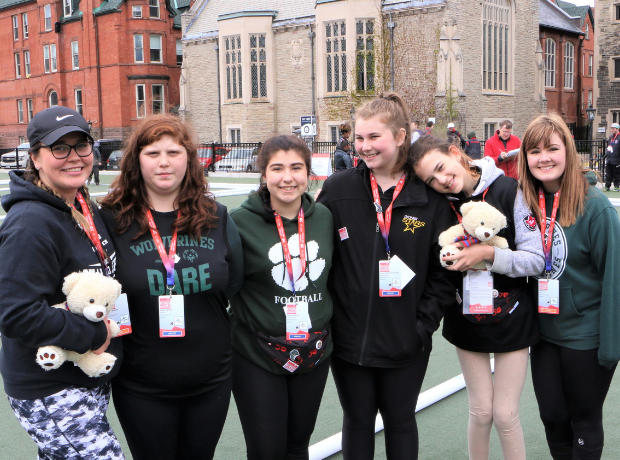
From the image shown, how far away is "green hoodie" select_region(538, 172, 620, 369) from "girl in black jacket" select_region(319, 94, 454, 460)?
515mm

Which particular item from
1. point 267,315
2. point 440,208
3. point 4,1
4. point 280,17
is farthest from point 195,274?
point 4,1

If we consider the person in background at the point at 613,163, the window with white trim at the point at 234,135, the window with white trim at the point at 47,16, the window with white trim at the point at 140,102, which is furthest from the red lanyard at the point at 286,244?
the window with white trim at the point at 47,16

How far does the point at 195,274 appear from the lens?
2.53 meters

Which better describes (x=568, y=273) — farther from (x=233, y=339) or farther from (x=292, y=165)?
(x=233, y=339)

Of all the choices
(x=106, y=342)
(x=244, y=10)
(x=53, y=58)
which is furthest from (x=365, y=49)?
(x=106, y=342)

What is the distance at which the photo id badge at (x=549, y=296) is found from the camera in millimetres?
2850

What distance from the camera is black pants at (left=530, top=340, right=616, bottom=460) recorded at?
2.85 meters

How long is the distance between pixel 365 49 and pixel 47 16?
25455 mm

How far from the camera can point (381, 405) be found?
2.94 meters

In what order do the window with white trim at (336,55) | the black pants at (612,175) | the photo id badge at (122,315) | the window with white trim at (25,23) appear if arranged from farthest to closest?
1. the window with white trim at (25,23)
2. the window with white trim at (336,55)
3. the black pants at (612,175)
4. the photo id badge at (122,315)

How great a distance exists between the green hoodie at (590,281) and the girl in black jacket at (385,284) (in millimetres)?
515

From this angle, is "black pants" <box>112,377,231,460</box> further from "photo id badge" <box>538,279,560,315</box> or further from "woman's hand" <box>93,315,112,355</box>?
"photo id badge" <box>538,279,560,315</box>

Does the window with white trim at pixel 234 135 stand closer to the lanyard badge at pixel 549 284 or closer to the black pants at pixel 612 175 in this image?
the black pants at pixel 612 175

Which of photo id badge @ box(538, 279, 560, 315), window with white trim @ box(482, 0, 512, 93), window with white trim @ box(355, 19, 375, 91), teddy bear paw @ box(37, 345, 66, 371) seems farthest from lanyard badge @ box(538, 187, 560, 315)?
window with white trim @ box(482, 0, 512, 93)
